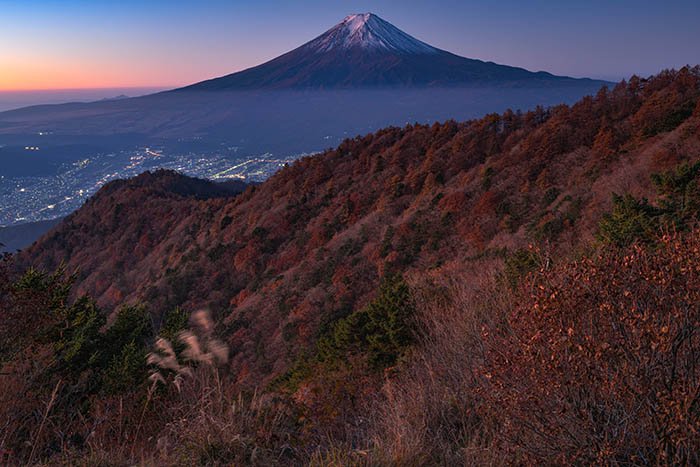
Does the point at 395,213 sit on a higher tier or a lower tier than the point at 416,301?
lower

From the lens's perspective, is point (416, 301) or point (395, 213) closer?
point (416, 301)

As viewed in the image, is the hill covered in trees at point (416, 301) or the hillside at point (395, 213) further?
the hillside at point (395, 213)

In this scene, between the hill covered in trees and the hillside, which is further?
the hillside

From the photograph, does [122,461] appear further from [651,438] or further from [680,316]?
[680,316]
